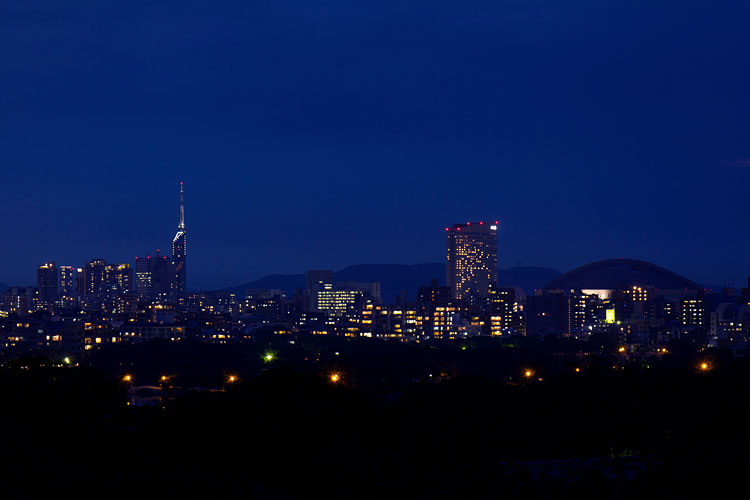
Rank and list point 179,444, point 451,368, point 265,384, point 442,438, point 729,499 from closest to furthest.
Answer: point 729,499, point 179,444, point 442,438, point 265,384, point 451,368

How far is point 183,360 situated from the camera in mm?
98000

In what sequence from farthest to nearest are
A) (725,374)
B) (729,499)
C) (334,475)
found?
1. (725,374)
2. (334,475)
3. (729,499)

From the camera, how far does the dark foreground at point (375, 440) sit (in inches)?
768

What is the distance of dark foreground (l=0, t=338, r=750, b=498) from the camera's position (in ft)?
64.0

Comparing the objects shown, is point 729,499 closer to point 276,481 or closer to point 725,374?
point 276,481

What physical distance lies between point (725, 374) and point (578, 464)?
32.3 m

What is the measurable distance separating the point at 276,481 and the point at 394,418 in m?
10.8

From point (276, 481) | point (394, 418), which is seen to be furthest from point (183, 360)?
point (276, 481)

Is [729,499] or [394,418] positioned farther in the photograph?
[394,418]

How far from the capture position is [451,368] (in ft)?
281

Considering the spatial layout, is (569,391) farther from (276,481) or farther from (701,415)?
(276,481)

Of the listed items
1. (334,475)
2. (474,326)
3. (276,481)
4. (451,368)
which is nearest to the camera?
(334,475)

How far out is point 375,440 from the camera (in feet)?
100.0

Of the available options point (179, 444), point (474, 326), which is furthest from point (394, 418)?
point (474, 326)
